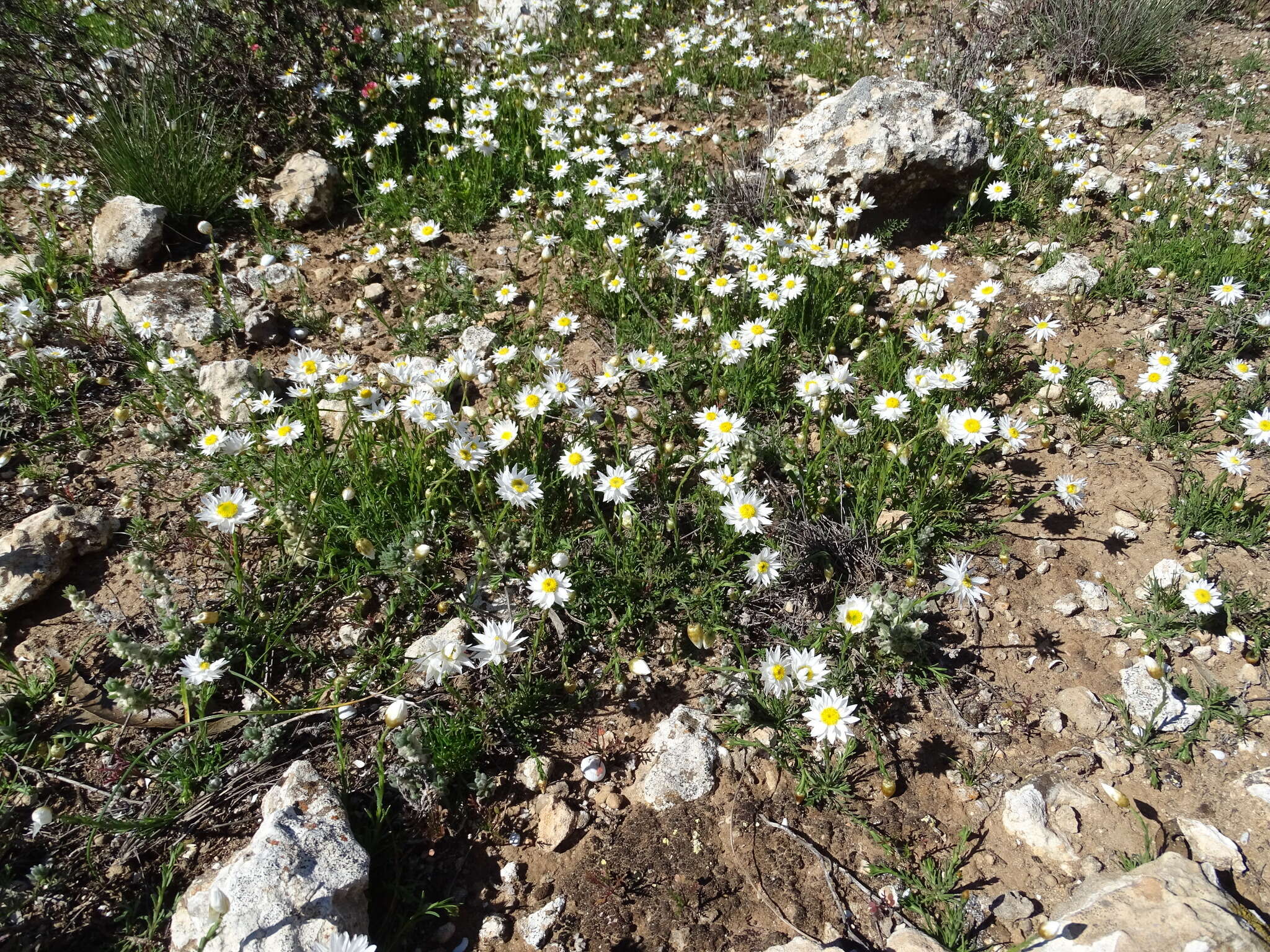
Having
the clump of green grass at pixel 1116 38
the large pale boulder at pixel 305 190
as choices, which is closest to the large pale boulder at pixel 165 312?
the large pale boulder at pixel 305 190

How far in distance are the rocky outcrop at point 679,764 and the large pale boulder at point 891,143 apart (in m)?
3.62

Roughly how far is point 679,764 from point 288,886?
129 centimetres

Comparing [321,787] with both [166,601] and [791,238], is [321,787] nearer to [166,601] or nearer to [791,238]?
[166,601]

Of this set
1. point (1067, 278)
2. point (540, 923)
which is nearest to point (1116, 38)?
point (1067, 278)

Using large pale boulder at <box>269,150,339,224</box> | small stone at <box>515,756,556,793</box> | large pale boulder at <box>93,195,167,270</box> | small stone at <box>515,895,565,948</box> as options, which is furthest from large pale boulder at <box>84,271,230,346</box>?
small stone at <box>515,895,565,948</box>

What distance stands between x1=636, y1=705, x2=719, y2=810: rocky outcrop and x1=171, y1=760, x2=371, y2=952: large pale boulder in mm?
981

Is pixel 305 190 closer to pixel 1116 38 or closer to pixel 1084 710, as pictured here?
pixel 1084 710

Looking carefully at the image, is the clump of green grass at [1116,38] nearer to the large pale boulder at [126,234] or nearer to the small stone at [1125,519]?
the small stone at [1125,519]

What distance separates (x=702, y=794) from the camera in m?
2.65

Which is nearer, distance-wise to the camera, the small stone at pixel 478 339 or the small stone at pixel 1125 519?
the small stone at pixel 1125 519

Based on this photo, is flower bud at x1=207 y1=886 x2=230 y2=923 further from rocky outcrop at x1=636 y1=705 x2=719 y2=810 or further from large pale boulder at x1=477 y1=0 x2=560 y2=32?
large pale boulder at x1=477 y1=0 x2=560 y2=32

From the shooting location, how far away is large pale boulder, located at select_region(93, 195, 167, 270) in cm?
464

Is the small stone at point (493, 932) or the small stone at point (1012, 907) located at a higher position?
the small stone at point (493, 932)

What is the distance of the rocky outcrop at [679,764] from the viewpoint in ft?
8.69
